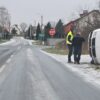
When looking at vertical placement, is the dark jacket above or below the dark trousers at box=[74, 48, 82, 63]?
above

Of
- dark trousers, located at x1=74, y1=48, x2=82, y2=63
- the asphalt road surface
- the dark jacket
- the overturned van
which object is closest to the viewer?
the asphalt road surface

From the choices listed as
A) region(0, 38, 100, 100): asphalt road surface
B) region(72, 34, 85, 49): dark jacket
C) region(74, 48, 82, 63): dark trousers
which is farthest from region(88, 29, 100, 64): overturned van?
region(0, 38, 100, 100): asphalt road surface

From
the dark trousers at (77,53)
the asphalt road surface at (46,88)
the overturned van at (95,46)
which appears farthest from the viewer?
the dark trousers at (77,53)

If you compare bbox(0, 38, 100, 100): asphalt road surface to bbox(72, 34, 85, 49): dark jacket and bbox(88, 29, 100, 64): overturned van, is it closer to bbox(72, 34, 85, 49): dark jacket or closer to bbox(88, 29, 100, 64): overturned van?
bbox(88, 29, 100, 64): overturned van

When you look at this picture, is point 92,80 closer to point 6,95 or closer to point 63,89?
point 63,89

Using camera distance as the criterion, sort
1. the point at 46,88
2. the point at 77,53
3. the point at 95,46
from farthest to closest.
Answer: the point at 77,53, the point at 95,46, the point at 46,88

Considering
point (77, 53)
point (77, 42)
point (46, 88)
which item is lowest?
point (77, 53)

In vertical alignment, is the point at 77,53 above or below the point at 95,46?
below

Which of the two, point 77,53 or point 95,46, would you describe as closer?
point 95,46

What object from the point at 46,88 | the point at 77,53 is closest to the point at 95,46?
the point at 77,53

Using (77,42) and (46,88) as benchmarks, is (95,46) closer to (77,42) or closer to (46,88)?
(77,42)

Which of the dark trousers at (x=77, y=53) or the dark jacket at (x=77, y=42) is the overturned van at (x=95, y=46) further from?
the dark jacket at (x=77, y=42)

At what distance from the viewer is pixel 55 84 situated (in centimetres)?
1498

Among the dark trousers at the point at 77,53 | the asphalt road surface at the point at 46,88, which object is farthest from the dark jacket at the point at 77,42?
the asphalt road surface at the point at 46,88
